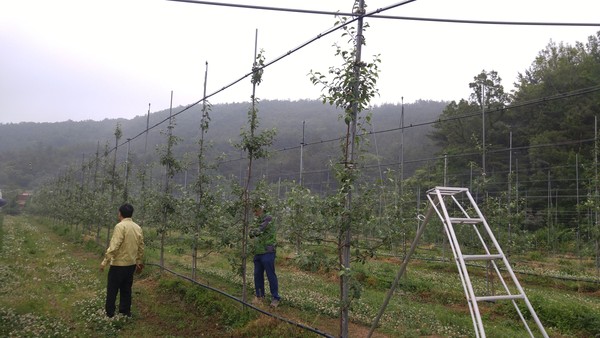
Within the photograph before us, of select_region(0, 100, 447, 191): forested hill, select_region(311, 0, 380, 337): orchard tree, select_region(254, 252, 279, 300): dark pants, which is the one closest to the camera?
select_region(311, 0, 380, 337): orchard tree

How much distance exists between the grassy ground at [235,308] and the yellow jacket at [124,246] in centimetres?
99

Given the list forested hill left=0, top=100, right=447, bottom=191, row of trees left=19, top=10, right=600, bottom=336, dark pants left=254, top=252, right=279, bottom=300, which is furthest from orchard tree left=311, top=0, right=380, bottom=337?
forested hill left=0, top=100, right=447, bottom=191

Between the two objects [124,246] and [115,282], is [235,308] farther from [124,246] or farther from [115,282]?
[124,246]

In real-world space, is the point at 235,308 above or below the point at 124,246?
below

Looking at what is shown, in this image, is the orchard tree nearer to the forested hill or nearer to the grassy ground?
the grassy ground

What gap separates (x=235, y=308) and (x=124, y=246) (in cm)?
213

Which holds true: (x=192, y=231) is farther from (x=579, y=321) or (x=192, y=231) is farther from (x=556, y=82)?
(x=556, y=82)

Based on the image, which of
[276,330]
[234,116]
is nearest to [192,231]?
[276,330]

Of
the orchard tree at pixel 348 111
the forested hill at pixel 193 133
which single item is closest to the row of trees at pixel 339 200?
the orchard tree at pixel 348 111

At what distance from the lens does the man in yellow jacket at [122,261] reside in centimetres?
736

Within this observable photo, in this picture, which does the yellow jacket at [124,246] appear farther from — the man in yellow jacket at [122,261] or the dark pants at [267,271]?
the dark pants at [267,271]

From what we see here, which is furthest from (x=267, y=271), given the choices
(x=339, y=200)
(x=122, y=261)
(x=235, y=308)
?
(x=339, y=200)

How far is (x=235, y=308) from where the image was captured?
299 inches

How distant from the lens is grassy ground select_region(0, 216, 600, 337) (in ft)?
23.0
